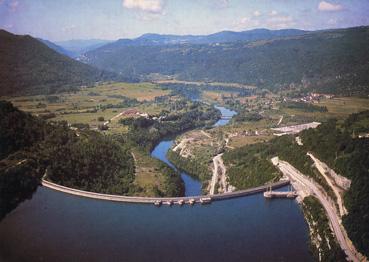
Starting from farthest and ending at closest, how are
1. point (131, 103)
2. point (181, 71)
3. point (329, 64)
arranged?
point (181, 71), point (329, 64), point (131, 103)

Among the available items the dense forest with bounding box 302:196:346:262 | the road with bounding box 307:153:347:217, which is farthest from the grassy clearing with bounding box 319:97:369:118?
the dense forest with bounding box 302:196:346:262

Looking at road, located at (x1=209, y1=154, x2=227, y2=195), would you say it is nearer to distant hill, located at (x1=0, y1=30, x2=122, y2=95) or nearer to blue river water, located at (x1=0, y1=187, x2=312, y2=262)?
blue river water, located at (x1=0, y1=187, x2=312, y2=262)

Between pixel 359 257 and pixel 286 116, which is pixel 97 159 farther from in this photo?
pixel 286 116

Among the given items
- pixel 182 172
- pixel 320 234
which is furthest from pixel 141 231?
pixel 182 172

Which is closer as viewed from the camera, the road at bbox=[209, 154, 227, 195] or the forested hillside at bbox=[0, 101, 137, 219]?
the forested hillside at bbox=[0, 101, 137, 219]

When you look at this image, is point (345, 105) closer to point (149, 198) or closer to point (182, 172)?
point (182, 172)

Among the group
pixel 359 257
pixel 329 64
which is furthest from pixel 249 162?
pixel 329 64

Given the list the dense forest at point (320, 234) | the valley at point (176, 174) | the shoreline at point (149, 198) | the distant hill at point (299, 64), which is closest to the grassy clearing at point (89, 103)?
the valley at point (176, 174)
